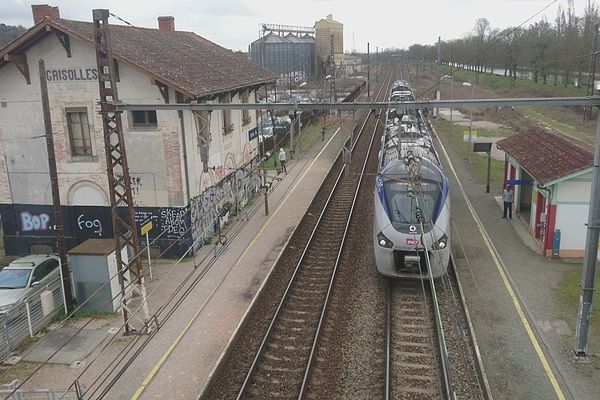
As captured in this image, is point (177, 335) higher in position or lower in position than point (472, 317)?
lower

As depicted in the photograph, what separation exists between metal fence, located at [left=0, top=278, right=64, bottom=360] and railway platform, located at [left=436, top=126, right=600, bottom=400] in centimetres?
1005

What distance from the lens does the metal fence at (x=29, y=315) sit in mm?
11586

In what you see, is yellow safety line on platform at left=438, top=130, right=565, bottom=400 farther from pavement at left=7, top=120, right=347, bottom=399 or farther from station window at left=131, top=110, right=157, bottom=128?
station window at left=131, top=110, right=157, bottom=128

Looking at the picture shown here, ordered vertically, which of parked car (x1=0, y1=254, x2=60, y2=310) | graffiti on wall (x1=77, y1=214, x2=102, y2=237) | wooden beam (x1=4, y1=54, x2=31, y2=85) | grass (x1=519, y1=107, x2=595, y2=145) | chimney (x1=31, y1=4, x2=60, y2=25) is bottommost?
parked car (x1=0, y1=254, x2=60, y2=310)

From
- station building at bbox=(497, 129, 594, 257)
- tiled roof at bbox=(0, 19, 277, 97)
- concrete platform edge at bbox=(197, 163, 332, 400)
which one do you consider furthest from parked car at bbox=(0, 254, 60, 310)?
station building at bbox=(497, 129, 594, 257)

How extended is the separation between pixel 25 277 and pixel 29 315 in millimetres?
1503

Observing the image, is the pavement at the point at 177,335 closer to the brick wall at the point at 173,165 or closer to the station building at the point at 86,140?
the station building at the point at 86,140

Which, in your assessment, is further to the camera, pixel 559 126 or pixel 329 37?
pixel 329 37

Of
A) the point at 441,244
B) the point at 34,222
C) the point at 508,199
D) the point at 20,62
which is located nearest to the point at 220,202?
the point at 34,222

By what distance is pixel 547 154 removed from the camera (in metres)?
17.2

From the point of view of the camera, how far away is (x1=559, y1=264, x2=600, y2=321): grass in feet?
40.8

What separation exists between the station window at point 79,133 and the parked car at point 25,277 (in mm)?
4043

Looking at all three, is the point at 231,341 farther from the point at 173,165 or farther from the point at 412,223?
the point at 173,165

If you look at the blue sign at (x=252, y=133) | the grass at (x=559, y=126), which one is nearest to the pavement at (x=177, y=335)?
the blue sign at (x=252, y=133)
